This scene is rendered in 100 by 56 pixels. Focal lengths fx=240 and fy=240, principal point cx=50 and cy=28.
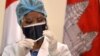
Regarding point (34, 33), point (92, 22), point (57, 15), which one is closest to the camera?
point (34, 33)

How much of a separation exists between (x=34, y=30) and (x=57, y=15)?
37.6 inches

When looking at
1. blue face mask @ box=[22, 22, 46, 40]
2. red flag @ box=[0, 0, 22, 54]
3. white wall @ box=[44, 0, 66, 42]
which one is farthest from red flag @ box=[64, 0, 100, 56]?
blue face mask @ box=[22, 22, 46, 40]

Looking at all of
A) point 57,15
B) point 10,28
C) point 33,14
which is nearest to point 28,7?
point 33,14

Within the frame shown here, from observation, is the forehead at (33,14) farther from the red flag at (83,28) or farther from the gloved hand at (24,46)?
the red flag at (83,28)

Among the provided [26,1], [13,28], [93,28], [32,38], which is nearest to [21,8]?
[26,1]

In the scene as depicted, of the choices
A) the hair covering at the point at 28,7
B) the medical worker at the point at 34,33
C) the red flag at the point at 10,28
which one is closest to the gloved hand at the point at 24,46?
the medical worker at the point at 34,33

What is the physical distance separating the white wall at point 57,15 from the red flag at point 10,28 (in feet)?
1.11

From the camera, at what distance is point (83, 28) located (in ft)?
7.04

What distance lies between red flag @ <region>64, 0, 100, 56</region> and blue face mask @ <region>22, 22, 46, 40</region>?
0.76 metres

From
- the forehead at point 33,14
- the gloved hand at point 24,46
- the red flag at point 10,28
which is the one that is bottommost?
the red flag at point 10,28

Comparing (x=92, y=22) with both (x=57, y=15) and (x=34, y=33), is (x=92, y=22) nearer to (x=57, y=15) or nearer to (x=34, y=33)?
(x=57, y=15)

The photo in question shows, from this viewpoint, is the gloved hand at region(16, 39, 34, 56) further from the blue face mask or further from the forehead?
the forehead

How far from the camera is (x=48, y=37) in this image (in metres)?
1.40

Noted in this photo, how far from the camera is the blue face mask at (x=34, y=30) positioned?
4.52ft
